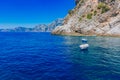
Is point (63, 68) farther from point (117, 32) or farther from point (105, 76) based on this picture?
point (117, 32)

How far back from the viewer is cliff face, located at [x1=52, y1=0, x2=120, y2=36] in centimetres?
12100

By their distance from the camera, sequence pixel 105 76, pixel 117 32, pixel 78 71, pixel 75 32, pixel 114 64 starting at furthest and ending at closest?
pixel 75 32 → pixel 117 32 → pixel 114 64 → pixel 78 71 → pixel 105 76

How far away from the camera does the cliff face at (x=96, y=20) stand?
121 meters

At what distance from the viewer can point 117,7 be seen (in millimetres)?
127750

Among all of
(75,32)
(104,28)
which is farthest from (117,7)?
(75,32)

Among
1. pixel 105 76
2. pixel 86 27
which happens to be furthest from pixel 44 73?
pixel 86 27

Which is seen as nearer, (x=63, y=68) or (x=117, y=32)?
(x=63, y=68)

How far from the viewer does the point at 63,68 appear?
33.7 metres

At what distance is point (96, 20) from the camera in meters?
133

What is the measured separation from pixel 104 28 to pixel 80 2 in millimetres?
49399

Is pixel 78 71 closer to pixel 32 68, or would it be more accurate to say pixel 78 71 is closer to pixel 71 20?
pixel 32 68

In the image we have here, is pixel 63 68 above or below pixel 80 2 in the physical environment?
below

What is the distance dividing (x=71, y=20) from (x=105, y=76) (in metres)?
124

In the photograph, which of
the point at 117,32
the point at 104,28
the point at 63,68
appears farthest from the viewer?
the point at 104,28
